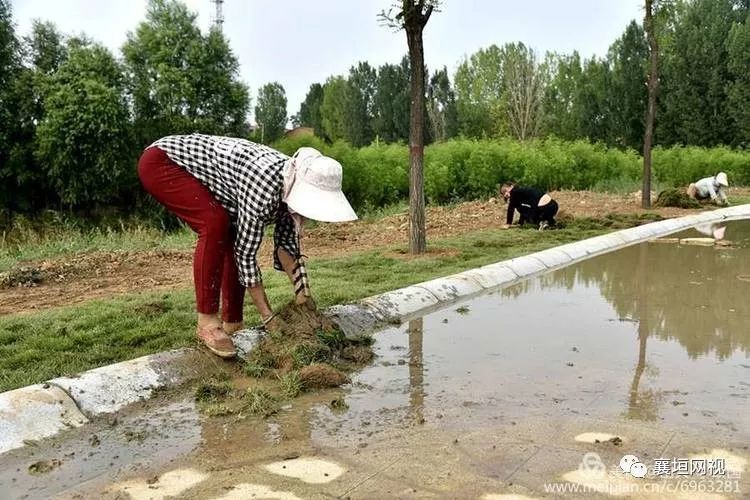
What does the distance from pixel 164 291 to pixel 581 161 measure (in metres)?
17.5

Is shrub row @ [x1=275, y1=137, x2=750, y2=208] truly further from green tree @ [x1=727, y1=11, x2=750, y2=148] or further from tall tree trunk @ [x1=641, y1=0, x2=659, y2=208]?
green tree @ [x1=727, y1=11, x2=750, y2=148]

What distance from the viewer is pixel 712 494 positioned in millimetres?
2314

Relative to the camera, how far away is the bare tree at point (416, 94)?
7.34 metres

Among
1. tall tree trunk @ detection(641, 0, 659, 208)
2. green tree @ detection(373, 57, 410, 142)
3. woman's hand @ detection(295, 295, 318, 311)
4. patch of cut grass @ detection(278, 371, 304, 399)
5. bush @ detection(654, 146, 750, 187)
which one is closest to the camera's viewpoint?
patch of cut grass @ detection(278, 371, 304, 399)

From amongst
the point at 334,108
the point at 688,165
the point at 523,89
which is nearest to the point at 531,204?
the point at 688,165

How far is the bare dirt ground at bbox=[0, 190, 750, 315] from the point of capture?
557 centimetres

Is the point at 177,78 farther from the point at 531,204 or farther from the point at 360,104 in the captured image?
the point at 360,104

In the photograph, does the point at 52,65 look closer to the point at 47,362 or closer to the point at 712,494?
the point at 47,362

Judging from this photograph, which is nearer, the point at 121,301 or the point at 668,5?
the point at 121,301

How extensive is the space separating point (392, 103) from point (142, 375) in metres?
32.0

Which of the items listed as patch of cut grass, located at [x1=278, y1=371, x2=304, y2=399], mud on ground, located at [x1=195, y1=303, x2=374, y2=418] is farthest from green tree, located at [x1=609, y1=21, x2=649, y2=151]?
patch of cut grass, located at [x1=278, y1=371, x2=304, y2=399]

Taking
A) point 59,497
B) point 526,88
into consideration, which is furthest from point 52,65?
point 526,88

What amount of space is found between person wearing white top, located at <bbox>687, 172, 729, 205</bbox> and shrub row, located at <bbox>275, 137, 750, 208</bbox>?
3.98m

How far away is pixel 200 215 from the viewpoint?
3572 mm
